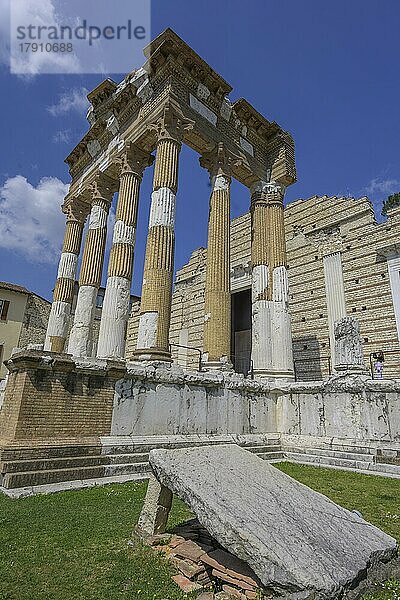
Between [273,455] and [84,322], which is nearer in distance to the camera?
[273,455]

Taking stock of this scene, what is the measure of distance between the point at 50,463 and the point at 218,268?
7509 mm

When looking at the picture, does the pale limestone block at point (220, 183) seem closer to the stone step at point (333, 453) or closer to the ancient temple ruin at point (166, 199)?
the ancient temple ruin at point (166, 199)

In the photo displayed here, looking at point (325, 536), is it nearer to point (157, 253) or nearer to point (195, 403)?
point (195, 403)

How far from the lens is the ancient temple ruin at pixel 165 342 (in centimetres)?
680

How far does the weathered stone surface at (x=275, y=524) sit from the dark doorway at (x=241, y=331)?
1770 cm

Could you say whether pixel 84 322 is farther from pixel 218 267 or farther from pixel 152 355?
pixel 218 267

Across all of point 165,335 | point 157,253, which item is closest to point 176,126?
point 157,253

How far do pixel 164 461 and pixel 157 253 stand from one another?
7660mm

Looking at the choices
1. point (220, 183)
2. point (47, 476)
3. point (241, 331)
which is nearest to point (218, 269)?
point (220, 183)

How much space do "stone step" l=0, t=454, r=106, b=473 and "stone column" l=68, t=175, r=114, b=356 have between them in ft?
22.7

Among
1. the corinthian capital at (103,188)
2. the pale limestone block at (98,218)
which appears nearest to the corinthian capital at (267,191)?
the corinthian capital at (103,188)

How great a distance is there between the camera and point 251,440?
32.4 feet

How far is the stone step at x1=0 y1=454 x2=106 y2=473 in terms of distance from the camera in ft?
A: 19.0

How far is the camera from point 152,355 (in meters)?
9.54
